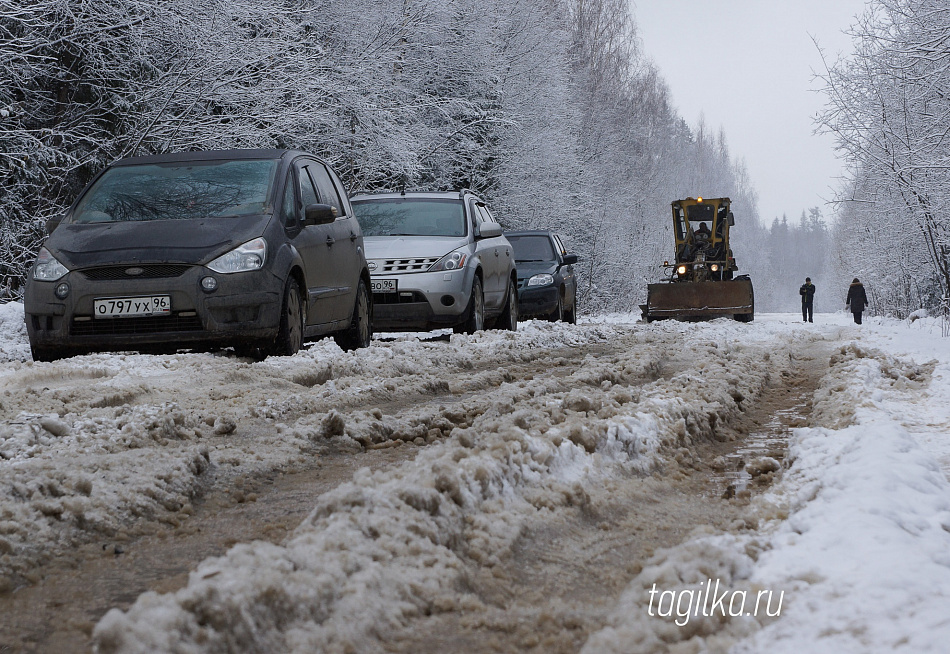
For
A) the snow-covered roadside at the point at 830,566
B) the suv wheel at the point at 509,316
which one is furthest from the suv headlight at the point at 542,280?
the snow-covered roadside at the point at 830,566

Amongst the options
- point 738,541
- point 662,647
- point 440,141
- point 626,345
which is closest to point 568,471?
point 738,541

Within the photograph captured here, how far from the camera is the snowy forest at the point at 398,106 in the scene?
12.7 metres

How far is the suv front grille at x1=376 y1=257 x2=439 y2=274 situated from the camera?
404 inches

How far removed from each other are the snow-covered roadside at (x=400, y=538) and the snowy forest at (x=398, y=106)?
8.89 meters

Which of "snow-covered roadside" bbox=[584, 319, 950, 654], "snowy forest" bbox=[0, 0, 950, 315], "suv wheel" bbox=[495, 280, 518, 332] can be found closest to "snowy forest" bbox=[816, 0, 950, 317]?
"snowy forest" bbox=[0, 0, 950, 315]

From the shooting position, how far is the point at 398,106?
67.8 ft

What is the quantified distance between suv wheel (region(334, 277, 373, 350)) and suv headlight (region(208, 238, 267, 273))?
1.95m

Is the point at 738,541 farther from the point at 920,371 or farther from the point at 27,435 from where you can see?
the point at 920,371

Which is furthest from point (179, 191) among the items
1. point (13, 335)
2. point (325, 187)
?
point (13, 335)

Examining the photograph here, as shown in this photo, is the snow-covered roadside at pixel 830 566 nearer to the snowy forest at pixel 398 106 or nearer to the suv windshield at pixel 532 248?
the snowy forest at pixel 398 106

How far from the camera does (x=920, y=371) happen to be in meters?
6.94

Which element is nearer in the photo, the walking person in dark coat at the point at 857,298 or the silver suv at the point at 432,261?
the silver suv at the point at 432,261

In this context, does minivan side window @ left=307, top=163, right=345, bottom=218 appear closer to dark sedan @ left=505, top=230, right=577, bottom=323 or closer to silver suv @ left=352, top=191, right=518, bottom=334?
silver suv @ left=352, top=191, right=518, bottom=334

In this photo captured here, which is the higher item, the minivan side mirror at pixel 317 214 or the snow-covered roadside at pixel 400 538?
the minivan side mirror at pixel 317 214
